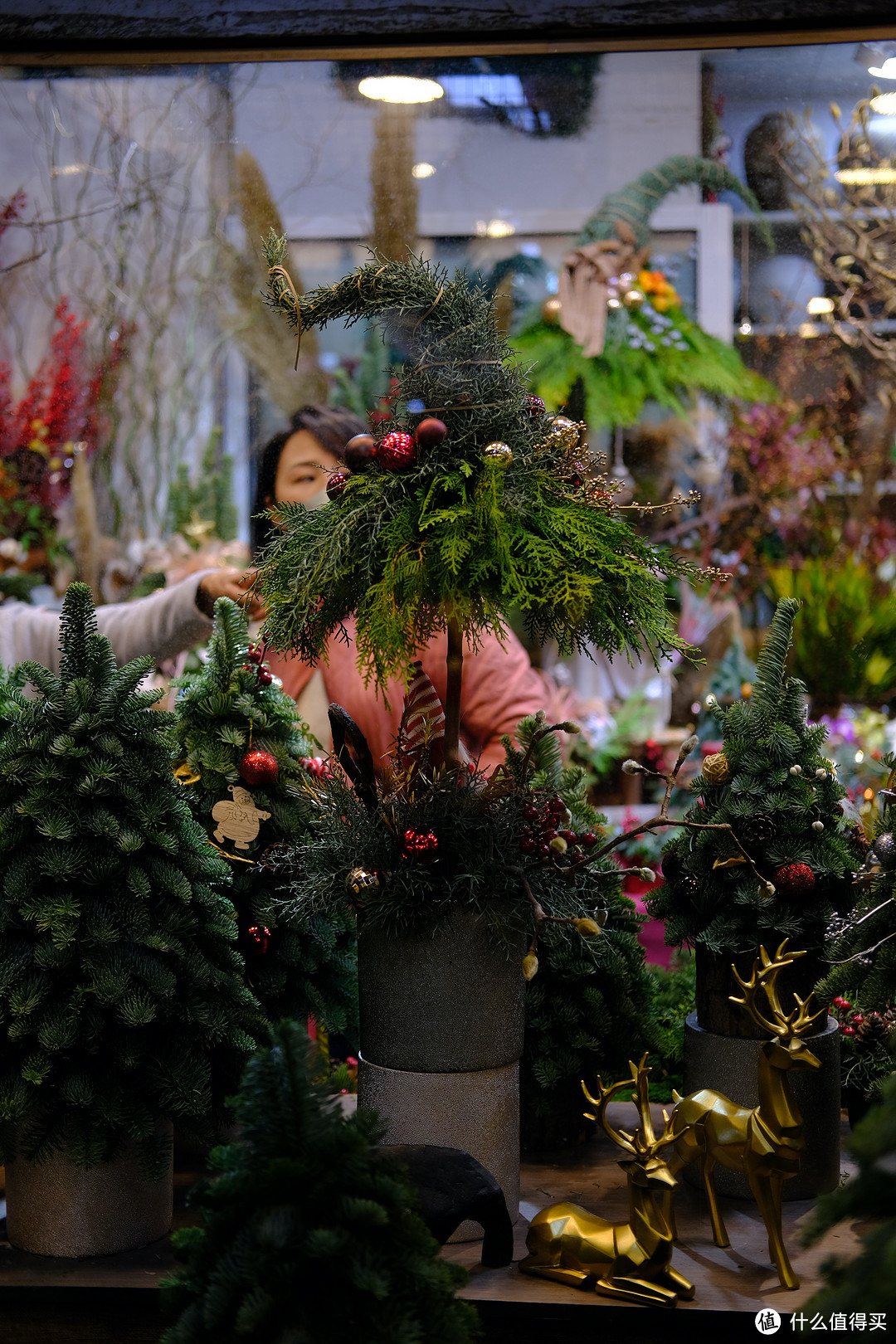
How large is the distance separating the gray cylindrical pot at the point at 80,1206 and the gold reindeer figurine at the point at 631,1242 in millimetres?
389

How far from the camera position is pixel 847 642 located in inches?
122

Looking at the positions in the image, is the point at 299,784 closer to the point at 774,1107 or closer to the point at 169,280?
the point at 774,1107

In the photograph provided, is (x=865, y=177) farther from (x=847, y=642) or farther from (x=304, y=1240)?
(x=304, y=1240)

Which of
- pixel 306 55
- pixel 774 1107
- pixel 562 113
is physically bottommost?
pixel 774 1107

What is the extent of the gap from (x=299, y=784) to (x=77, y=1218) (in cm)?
49

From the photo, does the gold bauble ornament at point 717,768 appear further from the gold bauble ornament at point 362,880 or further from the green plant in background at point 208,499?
the green plant in background at point 208,499

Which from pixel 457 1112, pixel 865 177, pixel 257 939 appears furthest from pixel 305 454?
pixel 865 177

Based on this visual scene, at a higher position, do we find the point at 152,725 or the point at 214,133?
the point at 214,133

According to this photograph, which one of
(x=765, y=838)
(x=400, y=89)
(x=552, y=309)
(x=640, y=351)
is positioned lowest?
(x=765, y=838)

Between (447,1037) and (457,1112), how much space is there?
0.07 metres

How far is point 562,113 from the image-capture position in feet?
10.0

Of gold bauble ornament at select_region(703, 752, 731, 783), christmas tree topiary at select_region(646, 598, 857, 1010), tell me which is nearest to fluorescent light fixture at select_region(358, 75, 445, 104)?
christmas tree topiary at select_region(646, 598, 857, 1010)

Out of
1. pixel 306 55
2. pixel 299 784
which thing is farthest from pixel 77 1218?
pixel 306 55

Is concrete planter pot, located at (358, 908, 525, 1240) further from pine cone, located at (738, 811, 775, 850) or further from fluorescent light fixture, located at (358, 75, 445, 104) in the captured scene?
fluorescent light fixture, located at (358, 75, 445, 104)
